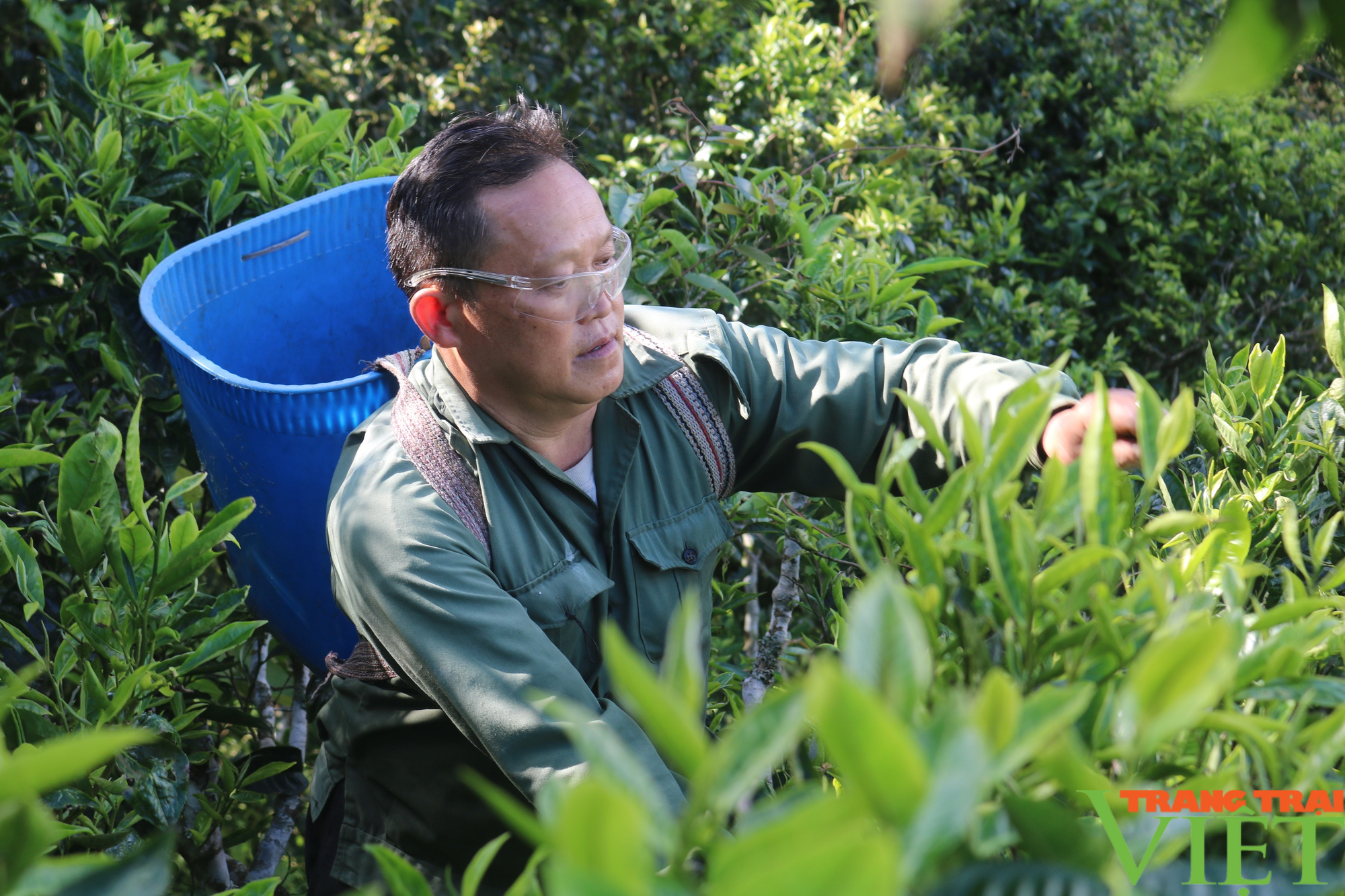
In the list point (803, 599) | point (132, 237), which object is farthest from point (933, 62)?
point (132, 237)

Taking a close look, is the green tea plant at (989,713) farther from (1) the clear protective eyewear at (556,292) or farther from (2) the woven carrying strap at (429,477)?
(1) the clear protective eyewear at (556,292)

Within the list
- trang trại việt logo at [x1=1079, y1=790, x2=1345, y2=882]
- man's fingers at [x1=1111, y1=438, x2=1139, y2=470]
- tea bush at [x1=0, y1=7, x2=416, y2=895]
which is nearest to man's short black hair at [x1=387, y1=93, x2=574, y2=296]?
tea bush at [x1=0, y1=7, x2=416, y2=895]

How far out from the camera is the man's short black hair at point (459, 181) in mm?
1966

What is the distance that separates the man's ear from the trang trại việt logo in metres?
1.58

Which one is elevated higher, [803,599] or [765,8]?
[765,8]

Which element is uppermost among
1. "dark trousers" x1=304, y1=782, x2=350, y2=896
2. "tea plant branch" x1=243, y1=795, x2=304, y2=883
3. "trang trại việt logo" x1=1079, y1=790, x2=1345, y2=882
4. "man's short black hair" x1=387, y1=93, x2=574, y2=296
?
"trang trại việt logo" x1=1079, y1=790, x2=1345, y2=882

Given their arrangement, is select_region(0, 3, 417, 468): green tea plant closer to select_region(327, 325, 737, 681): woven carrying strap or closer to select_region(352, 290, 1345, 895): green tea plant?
select_region(327, 325, 737, 681): woven carrying strap

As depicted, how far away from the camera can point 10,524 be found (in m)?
2.25

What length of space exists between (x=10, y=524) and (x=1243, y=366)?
7.27 ft

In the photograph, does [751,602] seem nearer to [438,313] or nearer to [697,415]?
[697,415]

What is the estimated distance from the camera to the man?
1690 millimetres

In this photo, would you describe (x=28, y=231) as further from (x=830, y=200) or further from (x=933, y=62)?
(x=933, y=62)

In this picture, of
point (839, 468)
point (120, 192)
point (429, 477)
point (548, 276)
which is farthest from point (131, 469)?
point (839, 468)

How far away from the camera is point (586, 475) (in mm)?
2096
